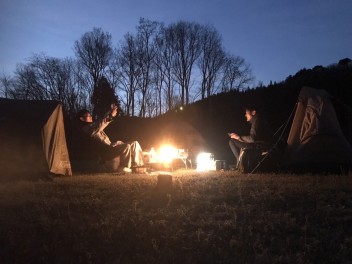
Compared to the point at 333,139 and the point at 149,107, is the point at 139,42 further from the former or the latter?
the point at 333,139

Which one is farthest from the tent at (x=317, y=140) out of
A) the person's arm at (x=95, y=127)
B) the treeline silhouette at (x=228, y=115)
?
the person's arm at (x=95, y=127)

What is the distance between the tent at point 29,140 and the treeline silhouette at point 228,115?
5.63 meters

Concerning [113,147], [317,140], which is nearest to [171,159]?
[113,147]

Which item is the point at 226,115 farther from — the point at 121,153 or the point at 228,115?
the point at 121,153

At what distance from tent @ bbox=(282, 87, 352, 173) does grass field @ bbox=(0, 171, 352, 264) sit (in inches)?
83.5

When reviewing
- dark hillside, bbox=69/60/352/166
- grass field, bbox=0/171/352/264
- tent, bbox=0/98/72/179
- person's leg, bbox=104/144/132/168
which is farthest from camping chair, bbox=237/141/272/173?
tent, bbox=0/98/72/179

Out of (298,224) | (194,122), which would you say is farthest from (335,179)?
(194,122)

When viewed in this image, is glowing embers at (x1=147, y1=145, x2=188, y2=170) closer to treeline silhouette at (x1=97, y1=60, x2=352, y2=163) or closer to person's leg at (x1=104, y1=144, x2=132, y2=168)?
person's leg at (x1=104, y1=144, x2=132, y2=168)

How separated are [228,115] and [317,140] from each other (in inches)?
306

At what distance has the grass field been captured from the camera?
4.41m

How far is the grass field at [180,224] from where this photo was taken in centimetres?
441

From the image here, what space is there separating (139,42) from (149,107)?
599cm

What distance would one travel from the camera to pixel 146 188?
761 cm

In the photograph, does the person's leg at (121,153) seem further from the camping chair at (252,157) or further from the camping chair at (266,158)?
the camping chair at (266,158)
